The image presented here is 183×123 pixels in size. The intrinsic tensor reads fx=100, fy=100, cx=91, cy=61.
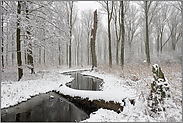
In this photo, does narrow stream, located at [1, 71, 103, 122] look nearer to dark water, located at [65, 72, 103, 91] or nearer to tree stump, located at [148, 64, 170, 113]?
dark water, located at [65, 72, 103, 91]

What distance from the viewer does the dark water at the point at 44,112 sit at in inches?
131

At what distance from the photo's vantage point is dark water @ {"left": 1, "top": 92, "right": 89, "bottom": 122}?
3.32m

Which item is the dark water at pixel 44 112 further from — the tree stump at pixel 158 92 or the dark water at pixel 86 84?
the tree stump at pixel 158 92

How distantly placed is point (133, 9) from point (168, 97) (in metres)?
20.3

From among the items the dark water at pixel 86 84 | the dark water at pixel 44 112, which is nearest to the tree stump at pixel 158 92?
the dark water at pixel 44 112

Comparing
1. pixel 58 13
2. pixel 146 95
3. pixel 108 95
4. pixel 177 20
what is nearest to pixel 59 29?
pixel 58 13

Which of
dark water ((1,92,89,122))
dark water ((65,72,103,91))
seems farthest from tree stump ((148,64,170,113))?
dark water ((65,72,103,91))

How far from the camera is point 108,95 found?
401cm

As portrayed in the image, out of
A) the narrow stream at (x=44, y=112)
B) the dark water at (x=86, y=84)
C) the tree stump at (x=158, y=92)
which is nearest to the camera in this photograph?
the tree stump at (x=158, y=92)

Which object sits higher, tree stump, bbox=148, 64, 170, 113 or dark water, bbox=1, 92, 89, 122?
tree stump, bbox=148, 64, 170, 113

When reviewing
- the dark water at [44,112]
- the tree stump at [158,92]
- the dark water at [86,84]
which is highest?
the tree stump at [158,92]

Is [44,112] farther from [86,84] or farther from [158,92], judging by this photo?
[158,92]

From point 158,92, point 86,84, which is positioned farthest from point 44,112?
point 158,92

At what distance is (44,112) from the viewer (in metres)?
3.73
